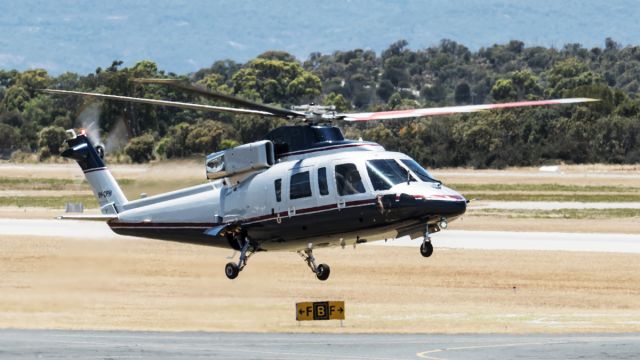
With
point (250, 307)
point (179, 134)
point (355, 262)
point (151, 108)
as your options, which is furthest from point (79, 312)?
point (151, 108)

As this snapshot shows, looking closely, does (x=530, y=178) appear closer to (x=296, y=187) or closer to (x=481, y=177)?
(x=481, y=177)

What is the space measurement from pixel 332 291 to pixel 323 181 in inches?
819

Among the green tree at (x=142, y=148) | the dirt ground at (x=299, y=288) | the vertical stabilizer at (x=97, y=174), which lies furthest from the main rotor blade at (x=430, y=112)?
the green tree at (x=142, y=148)

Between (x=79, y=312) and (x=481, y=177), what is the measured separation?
83075mm

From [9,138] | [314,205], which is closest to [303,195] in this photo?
[314,205]

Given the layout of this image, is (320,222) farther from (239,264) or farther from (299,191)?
(239,264)

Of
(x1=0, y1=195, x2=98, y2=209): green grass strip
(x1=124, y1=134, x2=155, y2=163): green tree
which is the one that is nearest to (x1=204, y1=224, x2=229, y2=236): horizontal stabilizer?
(x1=0, y1=195, x2=98, y2=209): green grass strip

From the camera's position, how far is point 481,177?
13088 cm

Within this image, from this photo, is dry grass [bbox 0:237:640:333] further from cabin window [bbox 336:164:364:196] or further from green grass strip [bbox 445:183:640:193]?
green grass strip [bbox 445:183:640:193]

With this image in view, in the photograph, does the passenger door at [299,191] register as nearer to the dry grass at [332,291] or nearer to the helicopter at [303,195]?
the helicopter at [303,195]

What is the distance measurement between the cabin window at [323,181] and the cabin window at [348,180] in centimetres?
32

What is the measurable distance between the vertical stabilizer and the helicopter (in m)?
0.97

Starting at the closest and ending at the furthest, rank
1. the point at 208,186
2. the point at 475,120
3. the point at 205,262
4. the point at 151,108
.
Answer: the point at 208,186 → the point at 205,262 → the point at 151,108 → the point at 475,120

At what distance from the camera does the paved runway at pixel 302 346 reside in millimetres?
40562
